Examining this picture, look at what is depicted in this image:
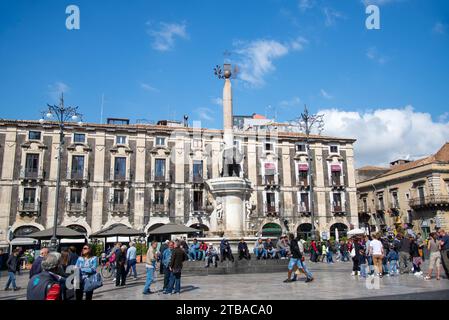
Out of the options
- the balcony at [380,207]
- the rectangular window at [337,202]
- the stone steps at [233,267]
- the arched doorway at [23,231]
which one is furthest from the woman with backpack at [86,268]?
the balcony at [380,207]

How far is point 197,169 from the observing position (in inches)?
1641

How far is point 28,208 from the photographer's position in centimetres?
3641

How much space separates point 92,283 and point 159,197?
109ft

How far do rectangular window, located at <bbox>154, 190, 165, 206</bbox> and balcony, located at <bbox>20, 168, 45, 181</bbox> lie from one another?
1074cm

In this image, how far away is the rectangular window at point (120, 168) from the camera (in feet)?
130

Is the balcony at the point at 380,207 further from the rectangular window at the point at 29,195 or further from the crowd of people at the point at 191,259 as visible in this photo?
the rectangular window at the point at 29,195

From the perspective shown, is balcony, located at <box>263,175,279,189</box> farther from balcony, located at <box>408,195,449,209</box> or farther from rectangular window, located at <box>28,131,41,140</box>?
rectangular window, located at <box>28,131,41,140</box>

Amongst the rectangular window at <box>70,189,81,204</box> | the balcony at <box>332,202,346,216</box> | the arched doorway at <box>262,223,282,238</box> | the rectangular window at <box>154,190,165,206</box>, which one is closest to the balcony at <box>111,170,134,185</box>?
the rectangular window at <box>154,190,165,206</box>

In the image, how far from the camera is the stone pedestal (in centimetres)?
1717

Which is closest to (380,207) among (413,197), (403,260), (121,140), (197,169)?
(413,197)

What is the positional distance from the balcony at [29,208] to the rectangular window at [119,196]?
274 inches
